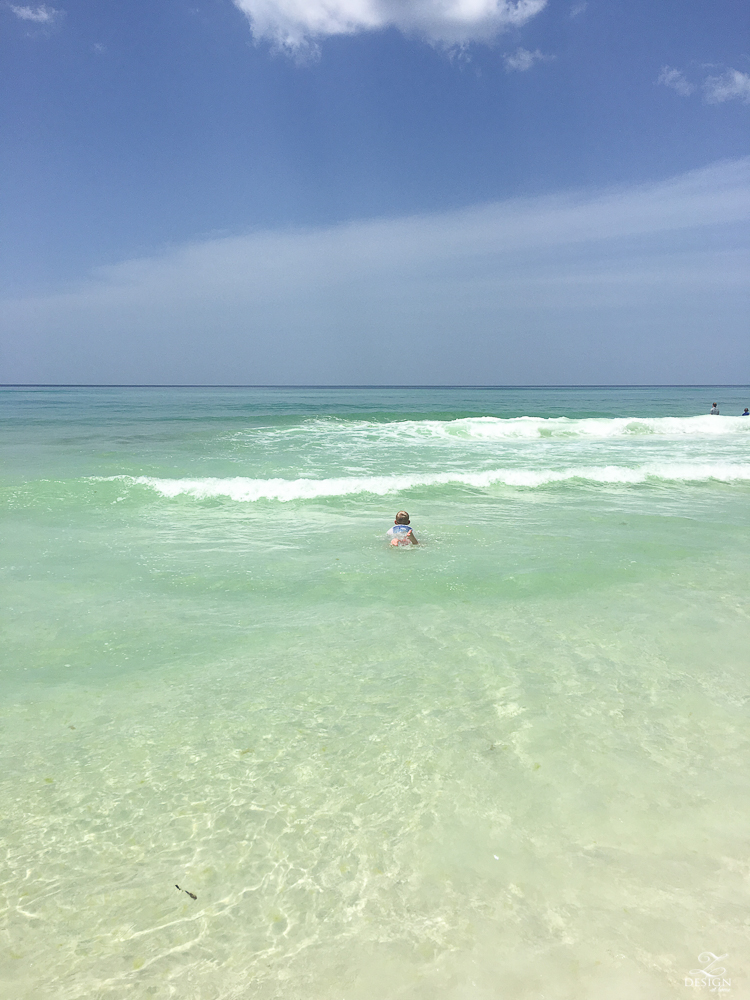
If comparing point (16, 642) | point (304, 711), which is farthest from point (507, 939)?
point (16, 642)

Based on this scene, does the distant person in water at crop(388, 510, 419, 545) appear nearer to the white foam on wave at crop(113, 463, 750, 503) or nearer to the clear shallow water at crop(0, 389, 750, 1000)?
the clear shallow water at crop(0, 389, 750, 1000)

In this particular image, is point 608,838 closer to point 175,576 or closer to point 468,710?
point 468,710

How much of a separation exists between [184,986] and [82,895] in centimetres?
73

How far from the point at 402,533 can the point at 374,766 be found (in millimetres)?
5361

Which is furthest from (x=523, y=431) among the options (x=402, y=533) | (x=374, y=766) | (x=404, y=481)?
(x=374, y=766)

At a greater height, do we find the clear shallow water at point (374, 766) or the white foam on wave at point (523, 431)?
the white foam on wave at point (523, 431)

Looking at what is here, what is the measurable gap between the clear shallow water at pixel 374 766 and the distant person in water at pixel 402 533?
0.71 ft

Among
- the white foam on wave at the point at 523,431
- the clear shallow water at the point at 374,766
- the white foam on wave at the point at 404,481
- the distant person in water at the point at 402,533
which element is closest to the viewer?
the clear shallow water at the point at 374,766

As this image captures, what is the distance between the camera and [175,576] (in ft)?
25.7

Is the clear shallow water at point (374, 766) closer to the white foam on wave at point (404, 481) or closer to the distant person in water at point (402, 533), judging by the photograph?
the distant person in water at point (402, 533)

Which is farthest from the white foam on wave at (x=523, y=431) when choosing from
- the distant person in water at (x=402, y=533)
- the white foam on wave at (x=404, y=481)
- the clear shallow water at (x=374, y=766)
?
the clear shallow water at (x=374, y=766)

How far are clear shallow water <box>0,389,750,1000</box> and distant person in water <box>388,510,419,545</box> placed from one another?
22 centimetres

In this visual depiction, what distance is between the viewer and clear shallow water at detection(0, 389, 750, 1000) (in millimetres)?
2682

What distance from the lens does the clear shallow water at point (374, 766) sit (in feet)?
8.80
